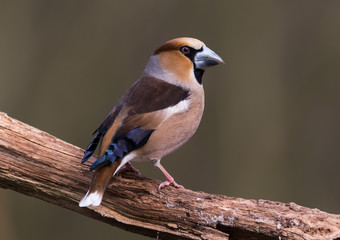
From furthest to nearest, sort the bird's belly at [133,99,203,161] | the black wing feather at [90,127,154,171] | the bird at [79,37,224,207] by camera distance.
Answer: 1. the bird's belly at [133,99,203,161]
2. the bird at [79,37,224,207]
3. the black wing feather at [90,127,154,171]

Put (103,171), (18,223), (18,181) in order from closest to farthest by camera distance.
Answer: (103,171) < (18,181) < (18,223)

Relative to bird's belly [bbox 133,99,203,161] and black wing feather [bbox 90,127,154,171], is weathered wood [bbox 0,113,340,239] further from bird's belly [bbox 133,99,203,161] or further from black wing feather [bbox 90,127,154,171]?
black wing feather [bbox 90,127,154,171]

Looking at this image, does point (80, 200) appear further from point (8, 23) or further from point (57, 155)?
point (8, 23)

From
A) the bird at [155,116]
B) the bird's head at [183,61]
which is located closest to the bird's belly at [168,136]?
the bird at [155,116]

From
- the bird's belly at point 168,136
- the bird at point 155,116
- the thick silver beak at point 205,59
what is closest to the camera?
the bird at point 155,116

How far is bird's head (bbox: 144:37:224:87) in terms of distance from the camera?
3650 mm

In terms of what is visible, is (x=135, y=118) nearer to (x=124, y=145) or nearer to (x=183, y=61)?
(x=124, y=145)

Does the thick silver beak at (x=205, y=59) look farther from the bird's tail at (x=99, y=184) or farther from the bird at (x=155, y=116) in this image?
the bird's tail at (x=99, y=184)

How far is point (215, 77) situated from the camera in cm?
556

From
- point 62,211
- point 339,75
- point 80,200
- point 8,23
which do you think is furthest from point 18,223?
point 339,75

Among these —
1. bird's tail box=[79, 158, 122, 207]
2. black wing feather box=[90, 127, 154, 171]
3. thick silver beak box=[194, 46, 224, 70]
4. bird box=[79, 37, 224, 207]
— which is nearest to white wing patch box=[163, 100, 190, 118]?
bird box=[79, 37, 224, 207]

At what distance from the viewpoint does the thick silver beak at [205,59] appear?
3646 millimetres

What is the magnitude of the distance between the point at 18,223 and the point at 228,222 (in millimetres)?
2650

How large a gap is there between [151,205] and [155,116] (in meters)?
0.48
